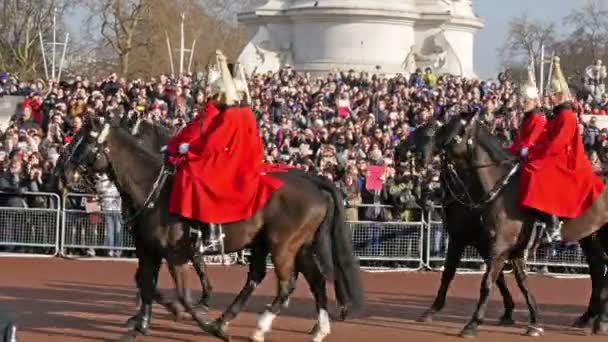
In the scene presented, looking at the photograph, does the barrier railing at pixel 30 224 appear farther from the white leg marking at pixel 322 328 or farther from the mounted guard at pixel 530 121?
the white leg marking at pixel 322 328

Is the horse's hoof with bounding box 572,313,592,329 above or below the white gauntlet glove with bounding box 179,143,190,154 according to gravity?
below

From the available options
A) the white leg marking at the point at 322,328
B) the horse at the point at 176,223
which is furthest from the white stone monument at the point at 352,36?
the horse at the point at 176,223

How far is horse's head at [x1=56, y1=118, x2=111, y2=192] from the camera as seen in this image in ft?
43.2

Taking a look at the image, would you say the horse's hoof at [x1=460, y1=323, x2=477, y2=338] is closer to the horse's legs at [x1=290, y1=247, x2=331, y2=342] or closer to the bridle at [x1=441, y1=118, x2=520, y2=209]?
the bridle at [x1=441, y1=118, x2=520, y2=209]

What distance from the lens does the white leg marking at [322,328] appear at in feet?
44.5

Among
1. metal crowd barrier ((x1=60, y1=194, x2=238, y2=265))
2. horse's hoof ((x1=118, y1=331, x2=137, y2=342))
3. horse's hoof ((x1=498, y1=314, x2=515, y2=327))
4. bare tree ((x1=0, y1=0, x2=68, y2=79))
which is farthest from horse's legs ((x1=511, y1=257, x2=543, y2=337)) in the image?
bare tree ((x1=0, y1=0, x2=68, y2=79))

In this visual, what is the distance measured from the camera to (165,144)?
1612cm

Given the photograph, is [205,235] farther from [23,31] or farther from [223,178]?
[23,31]

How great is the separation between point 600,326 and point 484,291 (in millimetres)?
1653

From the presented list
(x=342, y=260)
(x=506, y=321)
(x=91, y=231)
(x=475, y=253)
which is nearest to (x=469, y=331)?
(x=506, y=321)

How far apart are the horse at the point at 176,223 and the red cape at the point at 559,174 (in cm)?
235

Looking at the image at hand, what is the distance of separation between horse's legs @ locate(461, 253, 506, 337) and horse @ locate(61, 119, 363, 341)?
1.66m

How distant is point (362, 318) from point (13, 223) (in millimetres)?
9220

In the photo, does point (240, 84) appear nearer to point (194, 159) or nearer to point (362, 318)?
point (194, 159)
